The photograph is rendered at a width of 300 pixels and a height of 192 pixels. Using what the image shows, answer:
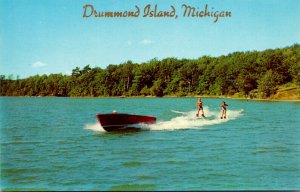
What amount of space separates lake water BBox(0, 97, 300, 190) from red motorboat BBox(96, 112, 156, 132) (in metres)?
0.40

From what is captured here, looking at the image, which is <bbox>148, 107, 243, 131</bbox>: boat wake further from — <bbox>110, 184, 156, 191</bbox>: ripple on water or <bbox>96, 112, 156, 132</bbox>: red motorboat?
<bbox>110, 184, 156, 191</bbox>: ripple on water

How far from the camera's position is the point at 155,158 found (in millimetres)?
13039

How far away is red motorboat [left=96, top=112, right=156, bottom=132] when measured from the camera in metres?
18.4

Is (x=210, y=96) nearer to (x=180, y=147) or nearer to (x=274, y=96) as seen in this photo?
(x=274, y=96)

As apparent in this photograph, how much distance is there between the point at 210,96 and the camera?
43.3 m

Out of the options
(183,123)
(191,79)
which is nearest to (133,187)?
(183,123)

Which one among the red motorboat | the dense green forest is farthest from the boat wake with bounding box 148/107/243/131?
the dense green forest

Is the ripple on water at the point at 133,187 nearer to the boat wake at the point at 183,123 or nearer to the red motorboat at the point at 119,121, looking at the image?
the red motorboat at the point at 119,121

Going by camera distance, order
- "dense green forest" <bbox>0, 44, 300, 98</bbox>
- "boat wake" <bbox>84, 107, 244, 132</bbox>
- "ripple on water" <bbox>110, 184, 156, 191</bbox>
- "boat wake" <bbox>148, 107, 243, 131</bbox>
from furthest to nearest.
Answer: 1. "dense green forest" <bbox>0, 44, 300, 98</bbox>
2. "boat wake" <bbox>148, 107, 243, 131</bbox>
3. "boat wake" <bbox>84, 107, 244, 132</bbox>
4. "ripple on water" <bbox>110, 184, 156, 191</bbox>

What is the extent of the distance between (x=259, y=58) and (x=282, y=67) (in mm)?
4533

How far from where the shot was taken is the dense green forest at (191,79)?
95.7ft

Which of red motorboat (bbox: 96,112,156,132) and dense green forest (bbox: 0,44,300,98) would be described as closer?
red motorboat (bbox: 96,112,156,132)

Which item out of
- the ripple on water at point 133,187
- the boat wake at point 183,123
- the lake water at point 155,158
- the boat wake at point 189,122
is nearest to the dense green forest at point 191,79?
the boat wake at point 183,123

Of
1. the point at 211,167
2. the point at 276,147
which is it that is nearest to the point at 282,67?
the point at 276,147
